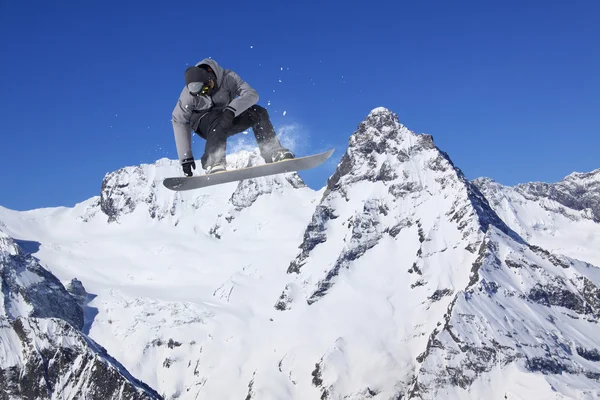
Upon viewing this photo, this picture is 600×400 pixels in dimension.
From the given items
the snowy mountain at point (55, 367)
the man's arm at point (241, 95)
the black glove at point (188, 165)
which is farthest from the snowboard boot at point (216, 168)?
the snowy mountain at point (55, 367)

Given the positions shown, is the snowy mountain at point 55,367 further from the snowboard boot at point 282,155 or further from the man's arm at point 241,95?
the man's arm at point 241,95

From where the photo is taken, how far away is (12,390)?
123 m

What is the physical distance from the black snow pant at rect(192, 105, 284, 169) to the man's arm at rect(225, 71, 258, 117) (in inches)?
29.1

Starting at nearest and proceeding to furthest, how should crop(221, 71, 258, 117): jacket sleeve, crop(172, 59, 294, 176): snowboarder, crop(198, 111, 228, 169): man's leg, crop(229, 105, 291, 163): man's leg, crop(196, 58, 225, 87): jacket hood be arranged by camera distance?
crop(196, 58, 225, 87): jacket hood
crop(172, 59, 294, 176): snowboarder
crop(221, 71, 258, 117): jacket sleeve
crop(198, 111, 228, 169): man's leg
crop(229, 105, 291, 163): man's leg

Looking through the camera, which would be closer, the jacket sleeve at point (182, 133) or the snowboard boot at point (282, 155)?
the jacket sleeve at point (182, 133)

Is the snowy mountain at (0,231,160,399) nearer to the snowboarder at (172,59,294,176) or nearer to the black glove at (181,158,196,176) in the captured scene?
the black glove at (181,158,196,176)

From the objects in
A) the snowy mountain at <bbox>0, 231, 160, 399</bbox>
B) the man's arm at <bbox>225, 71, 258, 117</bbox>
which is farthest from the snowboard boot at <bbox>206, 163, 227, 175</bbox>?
the snowy mountain at <bbox>0, 231, 160, 399</bbox>

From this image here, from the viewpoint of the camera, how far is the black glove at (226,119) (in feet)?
63.9

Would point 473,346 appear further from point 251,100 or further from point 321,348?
point 251,100

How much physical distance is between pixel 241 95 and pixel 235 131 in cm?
163

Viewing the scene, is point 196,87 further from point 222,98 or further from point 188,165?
point 188,165

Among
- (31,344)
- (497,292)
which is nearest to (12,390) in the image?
(31,344)

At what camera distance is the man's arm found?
19266mm

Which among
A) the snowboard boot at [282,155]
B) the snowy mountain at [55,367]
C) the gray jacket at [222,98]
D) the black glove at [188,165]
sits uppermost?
the snowy mountain at [55,367]
